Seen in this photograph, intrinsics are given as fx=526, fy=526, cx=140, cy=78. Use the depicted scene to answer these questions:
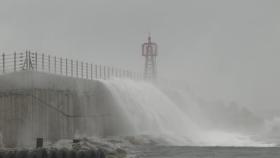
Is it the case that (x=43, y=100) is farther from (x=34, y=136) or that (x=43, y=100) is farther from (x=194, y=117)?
(x=194, y=117)

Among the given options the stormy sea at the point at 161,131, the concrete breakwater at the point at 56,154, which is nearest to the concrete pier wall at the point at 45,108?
the stormy sea at the point at 161,131

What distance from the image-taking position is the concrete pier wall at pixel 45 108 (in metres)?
22.9

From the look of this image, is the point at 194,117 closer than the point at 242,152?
No

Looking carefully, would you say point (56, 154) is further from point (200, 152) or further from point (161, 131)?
point (161, 131)

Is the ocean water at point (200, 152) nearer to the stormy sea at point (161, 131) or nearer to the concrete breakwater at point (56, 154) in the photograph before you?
the stormy sea at point (161, 131)

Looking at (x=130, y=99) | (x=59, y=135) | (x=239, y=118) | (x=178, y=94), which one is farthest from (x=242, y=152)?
(x=239, y=118)

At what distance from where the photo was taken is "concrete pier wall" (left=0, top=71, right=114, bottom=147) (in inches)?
902

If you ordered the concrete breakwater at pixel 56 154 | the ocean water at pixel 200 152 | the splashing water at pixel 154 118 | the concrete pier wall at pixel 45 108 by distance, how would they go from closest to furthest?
1. the concrete breakwater at pixel 56 154
2. the ocean water at pixel 200 152
3. the concrete pier wall at pixel 45 108
4. the splashing water at pixel 154 118

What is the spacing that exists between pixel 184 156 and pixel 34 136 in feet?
22.6

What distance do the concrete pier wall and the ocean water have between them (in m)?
3.97

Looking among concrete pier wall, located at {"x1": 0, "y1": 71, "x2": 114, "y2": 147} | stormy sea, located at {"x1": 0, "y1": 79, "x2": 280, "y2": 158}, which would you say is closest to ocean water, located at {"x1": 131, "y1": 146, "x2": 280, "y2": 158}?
stormy sea, located at {"x1": 0, "y1": 79, "x2": 280, "y2": 158}

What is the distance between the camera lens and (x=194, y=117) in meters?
45.2

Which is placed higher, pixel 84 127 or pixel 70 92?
pixel 70 92

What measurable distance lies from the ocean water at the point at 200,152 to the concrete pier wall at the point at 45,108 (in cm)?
397
